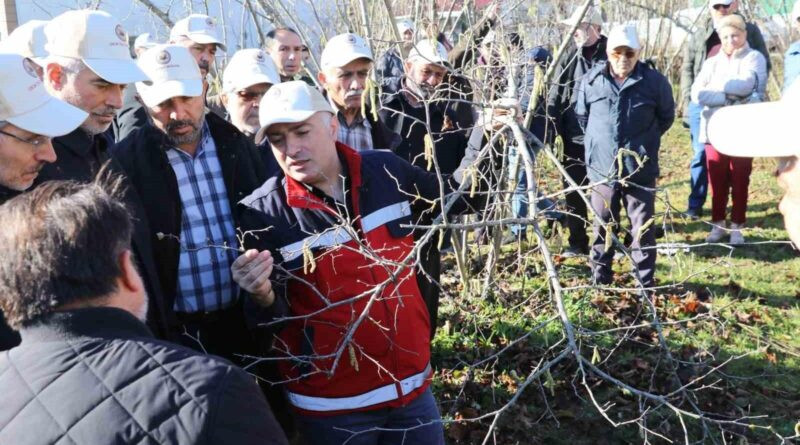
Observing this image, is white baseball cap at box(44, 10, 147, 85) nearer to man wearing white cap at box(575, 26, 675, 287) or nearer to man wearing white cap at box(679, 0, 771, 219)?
man wearing white cap at box(575, 26, 675, 287)

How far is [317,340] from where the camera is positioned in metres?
2.99

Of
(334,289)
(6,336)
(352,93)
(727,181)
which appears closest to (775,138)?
(334,289)

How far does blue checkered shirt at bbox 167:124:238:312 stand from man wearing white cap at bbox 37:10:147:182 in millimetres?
364

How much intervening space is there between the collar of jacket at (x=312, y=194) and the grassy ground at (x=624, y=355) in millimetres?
1076

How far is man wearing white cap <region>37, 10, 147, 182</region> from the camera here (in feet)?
10.2

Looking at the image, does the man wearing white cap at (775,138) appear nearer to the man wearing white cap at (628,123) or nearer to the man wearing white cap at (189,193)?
the man wearing white cap at (189,193)

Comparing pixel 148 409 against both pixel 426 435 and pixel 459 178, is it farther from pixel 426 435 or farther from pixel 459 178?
pixel 459 178

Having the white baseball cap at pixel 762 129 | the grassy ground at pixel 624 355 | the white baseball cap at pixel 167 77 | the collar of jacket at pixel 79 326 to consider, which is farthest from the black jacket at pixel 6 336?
the grassy ground at pixel 624 355

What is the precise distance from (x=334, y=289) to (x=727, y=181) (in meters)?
5.73

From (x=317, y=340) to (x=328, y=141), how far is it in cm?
75

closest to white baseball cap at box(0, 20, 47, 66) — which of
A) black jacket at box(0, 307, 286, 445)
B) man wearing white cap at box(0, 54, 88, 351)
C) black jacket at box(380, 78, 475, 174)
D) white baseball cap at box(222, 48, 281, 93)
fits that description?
man wearing white cap at box(0, 54, 88, 351)

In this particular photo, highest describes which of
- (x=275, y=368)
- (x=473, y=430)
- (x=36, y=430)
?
(x=36, y=430)

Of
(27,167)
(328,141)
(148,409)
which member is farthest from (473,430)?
(148,409)

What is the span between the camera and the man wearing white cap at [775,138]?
1751 mm
